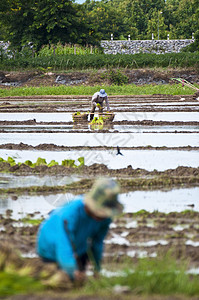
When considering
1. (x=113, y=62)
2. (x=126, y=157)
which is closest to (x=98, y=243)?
(x=126, y=157)

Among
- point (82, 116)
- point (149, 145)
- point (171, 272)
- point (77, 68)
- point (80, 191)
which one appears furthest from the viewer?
point (77, 68)

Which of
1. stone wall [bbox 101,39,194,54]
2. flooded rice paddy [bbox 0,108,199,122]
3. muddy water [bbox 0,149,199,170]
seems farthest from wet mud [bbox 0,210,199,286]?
stone wall [bbox 101,39,194,54]

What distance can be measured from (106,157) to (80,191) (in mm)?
3358

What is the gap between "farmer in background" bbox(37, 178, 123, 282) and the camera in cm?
371

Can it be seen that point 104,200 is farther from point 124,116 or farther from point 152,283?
point 124,116

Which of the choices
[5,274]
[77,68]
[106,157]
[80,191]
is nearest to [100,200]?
[5,274]

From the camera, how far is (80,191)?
8719 mm

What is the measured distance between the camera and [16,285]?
12.6 ft

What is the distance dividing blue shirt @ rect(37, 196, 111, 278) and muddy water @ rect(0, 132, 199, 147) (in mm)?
9628

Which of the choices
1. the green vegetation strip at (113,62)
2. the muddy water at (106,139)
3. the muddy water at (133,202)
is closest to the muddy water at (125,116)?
the muddy water at (106,139)

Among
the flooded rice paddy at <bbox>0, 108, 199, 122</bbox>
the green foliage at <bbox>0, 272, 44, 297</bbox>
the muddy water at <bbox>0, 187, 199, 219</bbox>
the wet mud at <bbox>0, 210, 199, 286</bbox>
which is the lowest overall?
the flooded rice paddy at <bbox>0, 108, 199, 122</bbox>

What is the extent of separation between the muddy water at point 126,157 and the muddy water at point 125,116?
6.83 meters

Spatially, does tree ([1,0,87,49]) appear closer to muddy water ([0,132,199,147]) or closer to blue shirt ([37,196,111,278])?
muddy water ([0,132,199,147])

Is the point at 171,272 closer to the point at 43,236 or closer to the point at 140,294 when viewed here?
the point at 140,294
